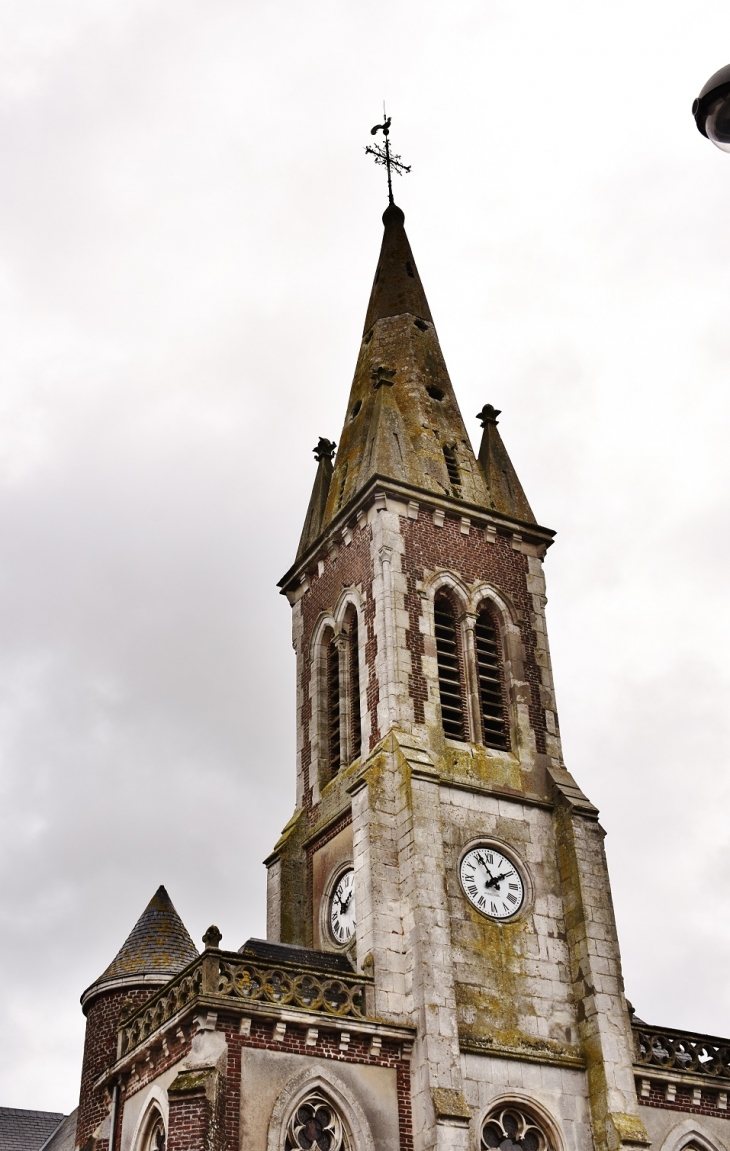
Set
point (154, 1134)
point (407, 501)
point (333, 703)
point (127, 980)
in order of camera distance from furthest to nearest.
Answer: point (333, 703)
point (407, 501)
point (127, 980)
point (154, 1134)

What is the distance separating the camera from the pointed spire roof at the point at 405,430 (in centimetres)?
3053

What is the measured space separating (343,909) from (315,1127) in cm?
504

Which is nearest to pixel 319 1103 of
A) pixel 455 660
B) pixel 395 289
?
pixel 455 660

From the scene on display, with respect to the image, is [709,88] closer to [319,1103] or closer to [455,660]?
[319,1103]

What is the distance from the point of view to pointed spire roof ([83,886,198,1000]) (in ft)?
90.2

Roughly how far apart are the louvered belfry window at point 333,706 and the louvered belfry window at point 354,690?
388 millimetres

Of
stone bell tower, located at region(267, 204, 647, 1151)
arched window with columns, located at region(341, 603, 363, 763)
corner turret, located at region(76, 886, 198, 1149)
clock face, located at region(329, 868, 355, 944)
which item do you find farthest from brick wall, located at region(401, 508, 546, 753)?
corner turret, located at region(76, 886, 198, 1149)

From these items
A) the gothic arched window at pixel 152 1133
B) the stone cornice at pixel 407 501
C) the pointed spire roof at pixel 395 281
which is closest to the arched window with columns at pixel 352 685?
the stone cornice at pixel 407 501

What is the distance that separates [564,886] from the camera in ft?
85.8

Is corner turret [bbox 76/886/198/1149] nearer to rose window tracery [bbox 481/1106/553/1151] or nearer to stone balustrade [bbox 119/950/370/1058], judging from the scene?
stone balustrade [bbox 119/950/370/1058]

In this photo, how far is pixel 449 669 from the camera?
28.0 metres

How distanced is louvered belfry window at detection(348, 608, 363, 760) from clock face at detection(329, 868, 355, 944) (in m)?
2.62

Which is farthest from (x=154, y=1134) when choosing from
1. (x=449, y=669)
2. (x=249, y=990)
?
(x=449, y=669)

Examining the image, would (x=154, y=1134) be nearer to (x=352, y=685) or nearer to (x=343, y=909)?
(x=343, y=909)
